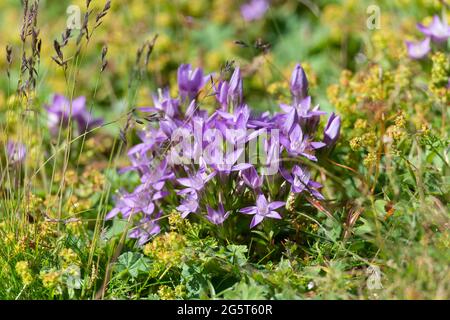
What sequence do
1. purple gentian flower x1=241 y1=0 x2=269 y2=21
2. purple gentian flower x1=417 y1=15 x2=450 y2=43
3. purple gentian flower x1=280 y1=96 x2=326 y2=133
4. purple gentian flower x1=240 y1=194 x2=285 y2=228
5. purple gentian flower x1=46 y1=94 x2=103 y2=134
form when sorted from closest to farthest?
1. purple gentian flower x1=240 y1=194 x2=285 y2=228
2. purple gentian flower x1=280 y1=96 x2=326 y2=133
3. purple gentian flower x1=417 y1=15 x2=450 y2=43
4. purple gentian flower x1=46 y1=94 x2=103 y2=134
5. purple gentian flower x1=241 y1=0 x2=269 y2=21

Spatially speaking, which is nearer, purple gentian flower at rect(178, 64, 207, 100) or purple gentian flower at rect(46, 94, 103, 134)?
purple gentian flower at rect(178, 64, 207, 100)

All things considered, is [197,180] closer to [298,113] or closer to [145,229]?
[145,229]

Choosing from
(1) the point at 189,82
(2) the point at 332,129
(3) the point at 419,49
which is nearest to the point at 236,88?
(1) the point at 189,82

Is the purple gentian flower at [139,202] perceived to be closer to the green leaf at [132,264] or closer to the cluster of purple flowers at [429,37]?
the green leaf at [132,264]

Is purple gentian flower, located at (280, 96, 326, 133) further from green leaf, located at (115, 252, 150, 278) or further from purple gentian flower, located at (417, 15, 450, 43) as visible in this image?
purple gentian flower, located at (417, 15, 450, 43)

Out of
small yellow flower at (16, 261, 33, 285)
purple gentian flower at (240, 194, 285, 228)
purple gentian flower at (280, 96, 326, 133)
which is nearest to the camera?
small yellow flower at (16, 261, 33, 285)

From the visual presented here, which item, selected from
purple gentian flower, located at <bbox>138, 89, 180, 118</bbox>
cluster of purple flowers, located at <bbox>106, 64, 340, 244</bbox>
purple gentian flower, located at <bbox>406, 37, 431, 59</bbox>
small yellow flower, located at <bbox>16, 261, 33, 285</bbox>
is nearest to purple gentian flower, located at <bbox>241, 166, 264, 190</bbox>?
cluster of purple flowers, located at <bbox>106, 64, 340, 244</bbox>

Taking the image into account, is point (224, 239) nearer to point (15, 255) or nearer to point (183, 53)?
point (15, 255)
